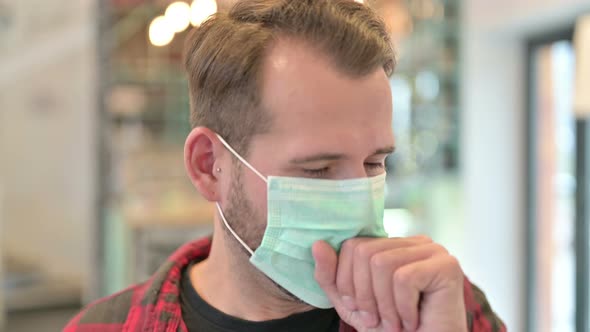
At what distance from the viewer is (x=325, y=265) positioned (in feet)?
3.22

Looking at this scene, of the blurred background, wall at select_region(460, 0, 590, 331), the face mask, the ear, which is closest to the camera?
the face mask

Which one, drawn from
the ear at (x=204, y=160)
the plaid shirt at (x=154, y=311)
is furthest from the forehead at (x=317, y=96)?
the plaid shirt at (x=154, y=311)

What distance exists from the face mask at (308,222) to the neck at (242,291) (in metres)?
0.05

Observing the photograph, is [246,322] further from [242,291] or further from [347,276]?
[347,276]

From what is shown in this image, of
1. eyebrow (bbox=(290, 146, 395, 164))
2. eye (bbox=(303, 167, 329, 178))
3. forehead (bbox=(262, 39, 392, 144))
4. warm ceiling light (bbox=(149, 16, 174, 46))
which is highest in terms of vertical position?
warm ceiling light (bbox=(149, 16, 174, 46))

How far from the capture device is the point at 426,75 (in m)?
4.40

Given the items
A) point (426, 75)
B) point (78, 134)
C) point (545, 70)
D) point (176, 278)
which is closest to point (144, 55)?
point (78, 134)

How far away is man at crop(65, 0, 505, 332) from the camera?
0.94 meters

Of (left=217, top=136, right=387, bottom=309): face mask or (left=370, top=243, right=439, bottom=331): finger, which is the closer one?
(left=370, top=243, right=439, bottom=331): finger

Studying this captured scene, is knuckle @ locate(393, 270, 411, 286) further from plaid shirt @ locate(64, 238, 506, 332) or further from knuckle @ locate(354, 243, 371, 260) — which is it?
plaid shirt @ locate(64, 238, 506, 332)

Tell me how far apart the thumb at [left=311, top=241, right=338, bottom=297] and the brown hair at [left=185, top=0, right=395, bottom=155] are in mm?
225

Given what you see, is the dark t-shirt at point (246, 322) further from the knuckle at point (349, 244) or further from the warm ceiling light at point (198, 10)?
the warm ceiling light at point (198, 10)

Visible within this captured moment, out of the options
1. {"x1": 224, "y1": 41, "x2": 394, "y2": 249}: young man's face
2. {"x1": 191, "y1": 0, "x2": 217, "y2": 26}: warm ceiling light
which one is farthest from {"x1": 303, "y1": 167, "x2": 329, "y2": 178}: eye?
{"x1": 191, "y1": 0, "x2": 217, "y2": 26}: warm ceiling light

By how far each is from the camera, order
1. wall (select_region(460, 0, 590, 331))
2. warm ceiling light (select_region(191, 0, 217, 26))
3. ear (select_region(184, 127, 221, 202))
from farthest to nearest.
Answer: wall (select_region(460, 0, 590, 331)), warm ceiling light (select_region(191, 0, 217, 26)), ear (select_region(184, 127, 221, 202))
